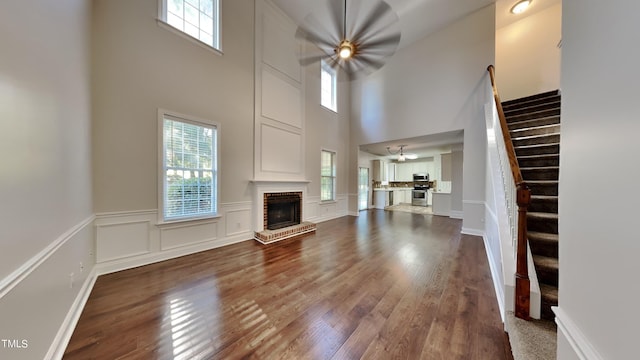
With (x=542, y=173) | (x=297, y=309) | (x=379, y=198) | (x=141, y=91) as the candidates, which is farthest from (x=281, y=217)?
(x=379, y=198)

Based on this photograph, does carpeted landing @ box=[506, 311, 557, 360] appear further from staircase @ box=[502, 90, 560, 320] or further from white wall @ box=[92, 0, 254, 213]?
white wall @ box=[92, 0, 254, 213]

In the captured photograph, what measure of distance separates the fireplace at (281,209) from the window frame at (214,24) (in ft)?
9.48

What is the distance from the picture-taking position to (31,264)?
3.66ft

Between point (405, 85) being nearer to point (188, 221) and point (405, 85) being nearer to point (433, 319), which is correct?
point (433, 319)

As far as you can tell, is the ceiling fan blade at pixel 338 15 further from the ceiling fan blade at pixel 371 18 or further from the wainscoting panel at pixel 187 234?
the wainscoting panel at pixel 187 234

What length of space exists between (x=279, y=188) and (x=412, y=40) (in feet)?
17.1

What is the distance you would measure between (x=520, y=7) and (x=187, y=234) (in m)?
8.41

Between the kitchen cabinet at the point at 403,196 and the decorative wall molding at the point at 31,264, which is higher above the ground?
the decorative wall molding at the point at 31,264

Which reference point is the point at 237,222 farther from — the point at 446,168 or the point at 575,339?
the point at 446,168

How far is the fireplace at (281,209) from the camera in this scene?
445 cm

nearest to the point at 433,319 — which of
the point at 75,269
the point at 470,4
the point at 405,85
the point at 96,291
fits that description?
the point at 75,269

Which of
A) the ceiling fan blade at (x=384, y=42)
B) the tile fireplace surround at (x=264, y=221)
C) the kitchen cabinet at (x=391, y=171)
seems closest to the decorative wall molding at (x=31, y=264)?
the tile fireplace surround at (x=264, y=221)

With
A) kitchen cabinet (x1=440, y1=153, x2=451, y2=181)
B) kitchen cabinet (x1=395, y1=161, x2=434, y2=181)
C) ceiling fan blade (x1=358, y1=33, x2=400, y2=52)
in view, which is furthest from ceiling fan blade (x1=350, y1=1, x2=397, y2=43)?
kitchen cabinet (x1=395, y1=161, x2=434, y2=181)

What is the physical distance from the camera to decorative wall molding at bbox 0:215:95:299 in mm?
915
